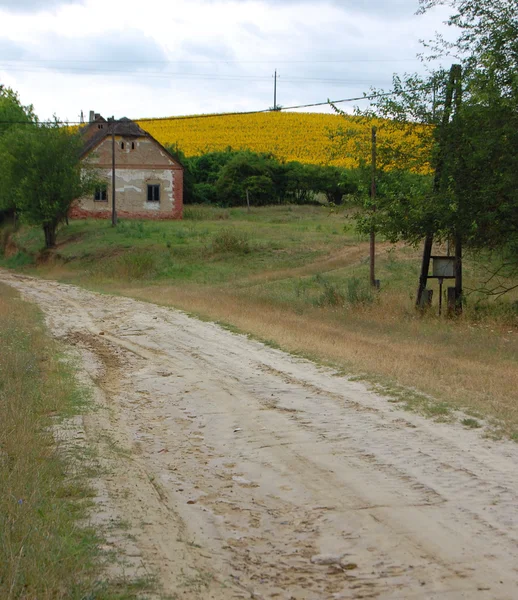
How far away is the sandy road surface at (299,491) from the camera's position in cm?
475

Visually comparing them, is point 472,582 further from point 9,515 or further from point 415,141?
point 415,141

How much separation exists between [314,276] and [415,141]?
13188 millimetres

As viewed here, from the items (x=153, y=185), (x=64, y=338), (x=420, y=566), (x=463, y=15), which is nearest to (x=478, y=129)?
(x=463, y=15)

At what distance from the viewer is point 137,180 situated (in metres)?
55.2

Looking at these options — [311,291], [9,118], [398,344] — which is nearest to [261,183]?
[9,118]

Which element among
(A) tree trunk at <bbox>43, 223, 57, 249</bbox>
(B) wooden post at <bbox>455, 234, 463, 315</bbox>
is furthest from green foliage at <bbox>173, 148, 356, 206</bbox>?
(B) wooden post at <bbox>455, 234, 463, 315</bbox>

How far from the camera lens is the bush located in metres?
39.9

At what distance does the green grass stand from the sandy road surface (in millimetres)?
288

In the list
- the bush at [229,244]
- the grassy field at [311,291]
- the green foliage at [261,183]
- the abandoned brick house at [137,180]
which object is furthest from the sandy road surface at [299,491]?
the green foliage at [261,183]

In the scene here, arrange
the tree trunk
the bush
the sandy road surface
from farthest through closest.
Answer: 1. the tree trunk
2. the bush
3. the sandy road surface

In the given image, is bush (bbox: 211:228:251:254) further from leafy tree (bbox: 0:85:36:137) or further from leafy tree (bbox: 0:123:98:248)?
leafy tree (bbox: 0:85:36:137)

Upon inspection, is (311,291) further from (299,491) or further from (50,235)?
(50,235)

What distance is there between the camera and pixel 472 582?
457 centimetres

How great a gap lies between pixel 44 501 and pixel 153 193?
5109cm
